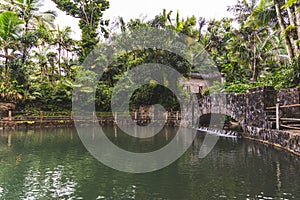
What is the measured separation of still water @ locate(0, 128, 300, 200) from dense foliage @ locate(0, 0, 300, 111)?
34.5ft

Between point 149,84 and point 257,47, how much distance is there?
363 inches

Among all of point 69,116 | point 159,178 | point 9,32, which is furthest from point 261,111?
point 9,32

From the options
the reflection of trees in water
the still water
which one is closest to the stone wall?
the reflection of trees in water

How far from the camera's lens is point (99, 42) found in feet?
94.0

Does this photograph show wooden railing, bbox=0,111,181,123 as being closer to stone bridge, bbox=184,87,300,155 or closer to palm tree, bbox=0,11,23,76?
palm tree, bbox=0,11,23,76

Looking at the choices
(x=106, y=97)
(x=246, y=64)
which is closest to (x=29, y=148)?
(x=106, y=97)

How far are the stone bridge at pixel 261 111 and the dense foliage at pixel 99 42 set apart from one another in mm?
3062

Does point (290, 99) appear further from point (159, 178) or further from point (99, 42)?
point (99, 42)

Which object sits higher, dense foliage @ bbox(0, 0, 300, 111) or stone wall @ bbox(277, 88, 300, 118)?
dense foliage @ bbox(0, 0, 300, 111)

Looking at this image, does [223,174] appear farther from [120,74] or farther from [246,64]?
[120,74]

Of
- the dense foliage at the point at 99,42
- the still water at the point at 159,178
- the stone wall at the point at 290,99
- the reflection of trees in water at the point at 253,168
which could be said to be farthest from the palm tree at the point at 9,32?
the stone wall at the point at 290,99

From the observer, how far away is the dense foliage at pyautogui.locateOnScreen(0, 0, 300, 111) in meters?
22.1

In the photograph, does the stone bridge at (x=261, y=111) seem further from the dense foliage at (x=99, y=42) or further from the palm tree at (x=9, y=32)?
the palm tree at (x=9, y=32)

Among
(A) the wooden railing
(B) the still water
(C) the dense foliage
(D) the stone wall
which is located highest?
(C) the dense foliage
